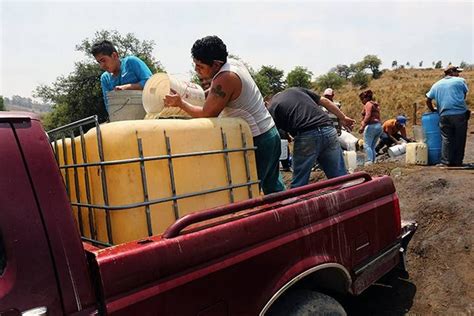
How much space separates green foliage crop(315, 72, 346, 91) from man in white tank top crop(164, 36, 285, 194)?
182 feet

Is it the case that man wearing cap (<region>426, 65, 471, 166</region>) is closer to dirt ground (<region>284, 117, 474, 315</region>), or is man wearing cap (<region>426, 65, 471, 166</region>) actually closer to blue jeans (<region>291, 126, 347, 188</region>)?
dirt ground (<region>284, 117, 474, 315</region>)

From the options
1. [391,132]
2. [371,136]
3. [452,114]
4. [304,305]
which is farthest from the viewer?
[391,132]

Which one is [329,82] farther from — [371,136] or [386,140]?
[371,136]

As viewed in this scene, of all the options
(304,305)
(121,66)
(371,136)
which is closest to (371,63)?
(371,136)

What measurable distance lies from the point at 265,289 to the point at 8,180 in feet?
→ 4.20

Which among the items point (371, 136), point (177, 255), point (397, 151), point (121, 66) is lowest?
point (397, 151)

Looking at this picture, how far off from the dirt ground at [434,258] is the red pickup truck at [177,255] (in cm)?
121

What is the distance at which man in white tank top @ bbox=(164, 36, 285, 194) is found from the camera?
2.76m

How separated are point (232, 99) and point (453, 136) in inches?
211

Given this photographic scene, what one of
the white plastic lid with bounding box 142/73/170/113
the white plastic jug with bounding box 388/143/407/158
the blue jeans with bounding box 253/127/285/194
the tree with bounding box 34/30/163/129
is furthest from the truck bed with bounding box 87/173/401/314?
the tree with bounding box 34/30/163/129

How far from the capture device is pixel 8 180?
1.43 meters

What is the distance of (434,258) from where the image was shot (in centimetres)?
427

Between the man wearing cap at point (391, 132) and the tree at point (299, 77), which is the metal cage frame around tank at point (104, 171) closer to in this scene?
the man wearing cap at point (391, 132)

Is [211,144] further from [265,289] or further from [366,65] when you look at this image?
[366,65]
